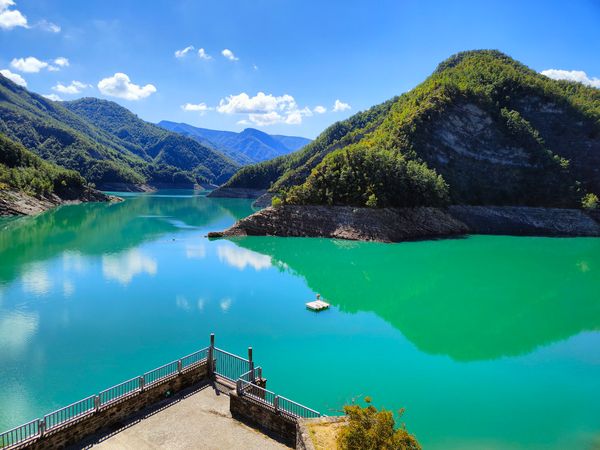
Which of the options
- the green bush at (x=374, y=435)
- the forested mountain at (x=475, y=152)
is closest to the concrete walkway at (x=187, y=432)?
the green bush at (x=374, y=435)

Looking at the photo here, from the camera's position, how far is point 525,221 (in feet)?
285

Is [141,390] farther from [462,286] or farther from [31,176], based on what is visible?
[31,176]

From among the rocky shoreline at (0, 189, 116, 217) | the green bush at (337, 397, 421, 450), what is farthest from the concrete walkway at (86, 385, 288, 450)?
the rocky shoreline at (0, 189, 116, 217)

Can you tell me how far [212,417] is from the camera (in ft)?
50.6

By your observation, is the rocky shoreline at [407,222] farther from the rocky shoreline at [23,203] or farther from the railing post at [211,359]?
the railing post at [211,359]

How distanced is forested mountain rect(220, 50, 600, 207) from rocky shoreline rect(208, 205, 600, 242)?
256 centimetres

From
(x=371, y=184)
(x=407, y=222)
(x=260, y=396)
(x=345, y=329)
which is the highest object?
(x=371, y=184)

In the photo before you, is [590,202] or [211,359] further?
[590,202]

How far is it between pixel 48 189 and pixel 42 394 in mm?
118118

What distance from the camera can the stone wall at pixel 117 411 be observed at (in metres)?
13.0

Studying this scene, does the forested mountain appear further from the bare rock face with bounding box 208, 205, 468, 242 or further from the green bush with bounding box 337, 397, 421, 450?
the green bush with bounding box 337, 397, 421, 450

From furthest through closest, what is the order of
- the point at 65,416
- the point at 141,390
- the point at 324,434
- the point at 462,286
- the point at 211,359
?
the point at 462,286 < the point at 211,359 < the point at 141,390 < the point at 65,416 < the point at 324,434

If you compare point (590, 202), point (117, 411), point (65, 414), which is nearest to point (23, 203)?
point (65, 414)

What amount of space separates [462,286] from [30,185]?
114 meters
